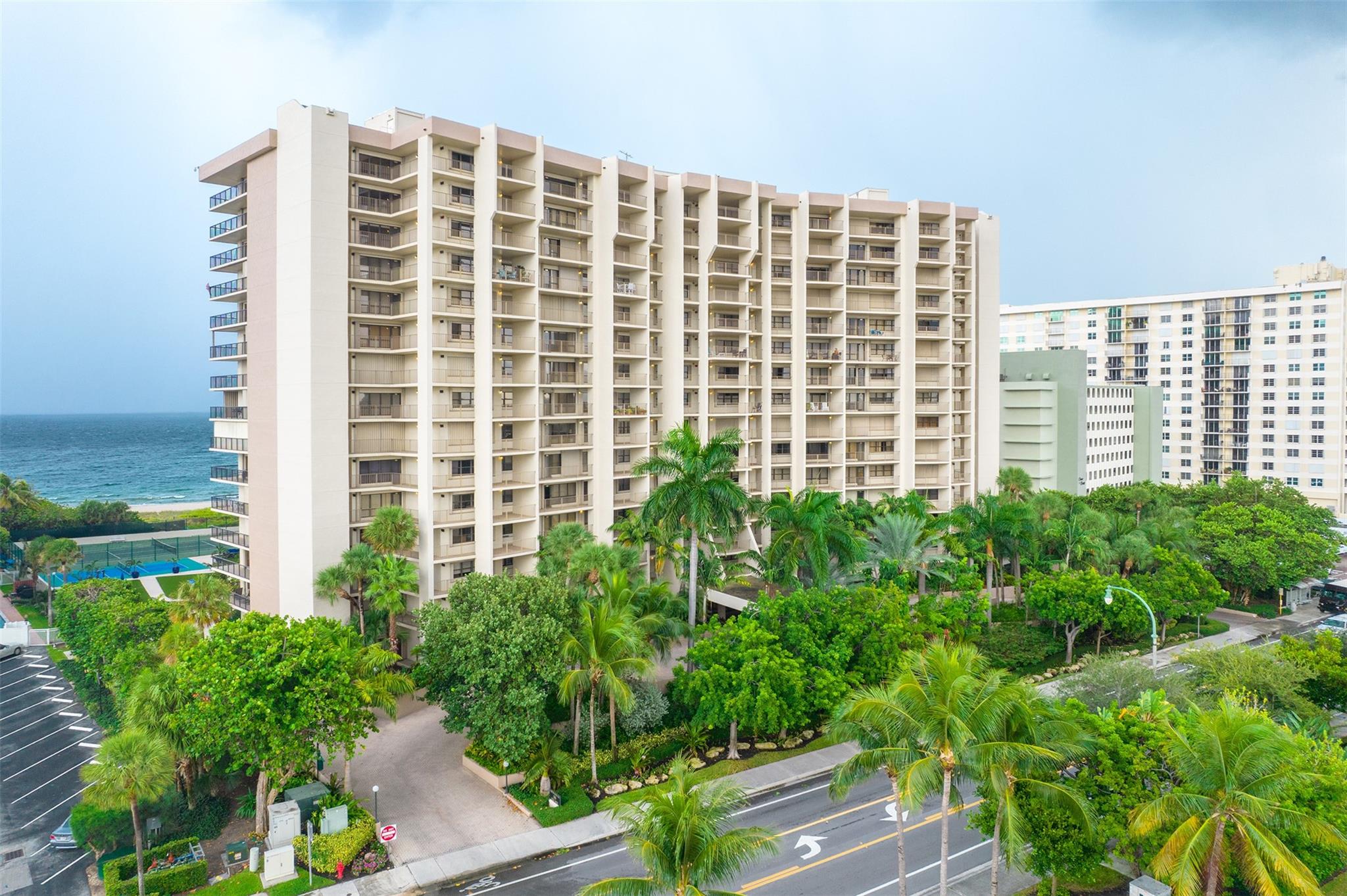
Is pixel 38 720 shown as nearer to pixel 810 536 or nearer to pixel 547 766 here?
pixel 547 766

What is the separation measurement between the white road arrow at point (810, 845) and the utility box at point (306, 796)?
18.4 meters

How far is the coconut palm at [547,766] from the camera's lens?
32969 mm

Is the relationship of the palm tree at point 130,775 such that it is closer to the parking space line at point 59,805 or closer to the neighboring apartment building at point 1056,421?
the parking space line at point 59,805

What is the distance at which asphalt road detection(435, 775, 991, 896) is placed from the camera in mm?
27375

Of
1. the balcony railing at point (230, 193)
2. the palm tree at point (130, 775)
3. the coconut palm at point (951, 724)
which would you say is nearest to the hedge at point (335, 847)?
Answer: the palm tree at point (130, 775)

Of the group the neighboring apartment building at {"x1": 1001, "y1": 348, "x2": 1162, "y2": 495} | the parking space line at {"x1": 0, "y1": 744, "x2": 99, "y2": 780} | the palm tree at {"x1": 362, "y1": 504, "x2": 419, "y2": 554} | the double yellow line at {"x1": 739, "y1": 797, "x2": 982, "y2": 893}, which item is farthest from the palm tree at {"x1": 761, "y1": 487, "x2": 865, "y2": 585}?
the neighboring apartment building at {"x1": 1001, "y1": 348, "x2": 1162, "y2": 495}

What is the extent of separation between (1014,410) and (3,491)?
108337mm

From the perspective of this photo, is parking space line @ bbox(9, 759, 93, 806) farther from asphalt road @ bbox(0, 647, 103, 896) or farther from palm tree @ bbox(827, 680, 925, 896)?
palm tree @ bbox(827, 680, 925, 896)

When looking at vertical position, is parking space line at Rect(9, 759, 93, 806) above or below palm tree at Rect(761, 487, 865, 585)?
below

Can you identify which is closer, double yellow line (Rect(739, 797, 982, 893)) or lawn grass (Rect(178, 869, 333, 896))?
lawn grass (Rect(178, 869, 333, 896))

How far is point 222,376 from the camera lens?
5581 cm

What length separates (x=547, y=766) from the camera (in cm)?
3325

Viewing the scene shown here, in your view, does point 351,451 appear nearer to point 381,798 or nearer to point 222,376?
point 222,376

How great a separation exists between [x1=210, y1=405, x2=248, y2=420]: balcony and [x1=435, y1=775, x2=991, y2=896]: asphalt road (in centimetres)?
3844
